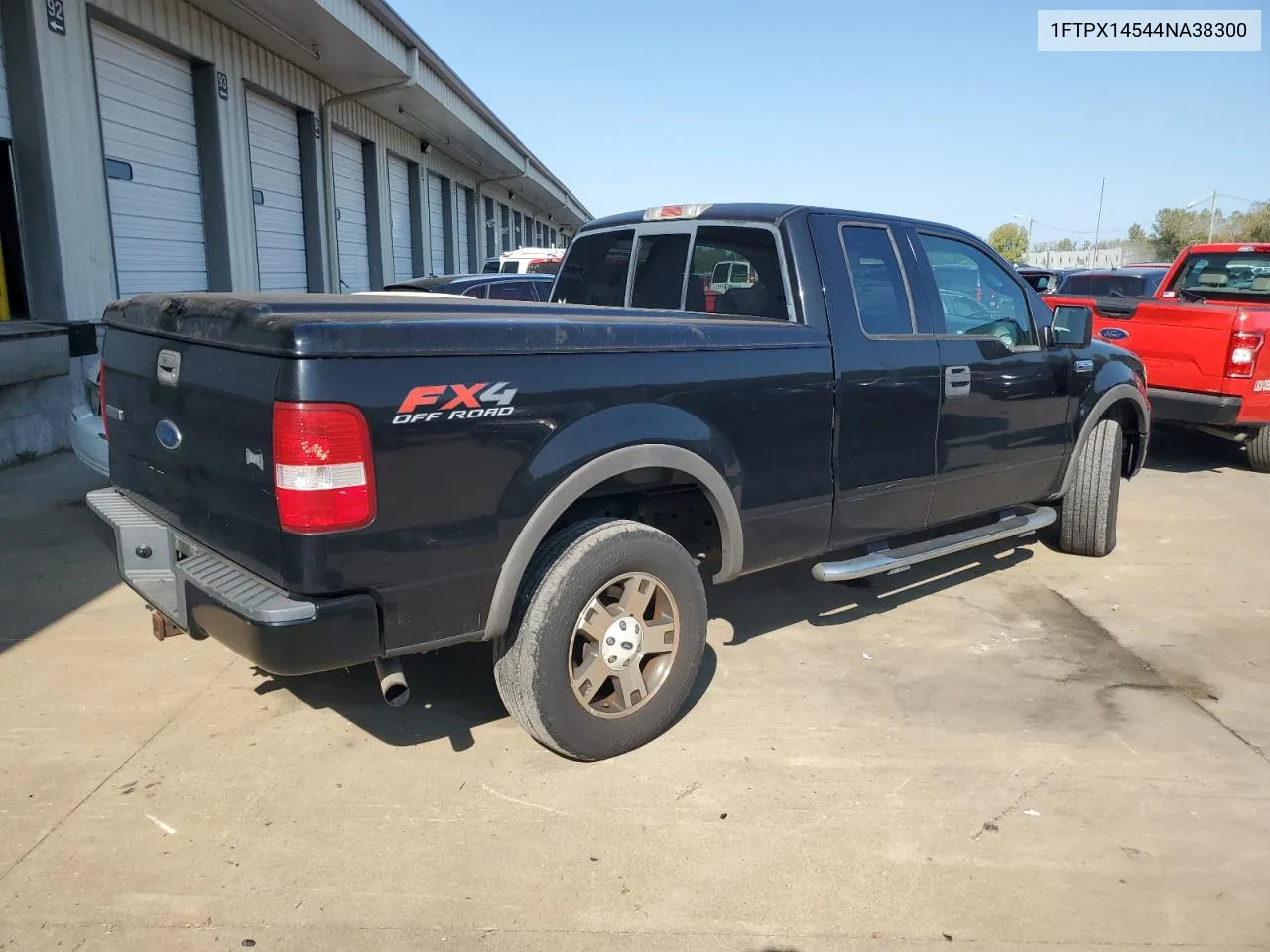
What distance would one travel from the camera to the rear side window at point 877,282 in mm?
4215

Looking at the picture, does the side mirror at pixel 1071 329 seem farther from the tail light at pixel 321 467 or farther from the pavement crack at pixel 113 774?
the pavement crack at pixel 113 774

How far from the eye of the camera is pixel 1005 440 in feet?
16.0

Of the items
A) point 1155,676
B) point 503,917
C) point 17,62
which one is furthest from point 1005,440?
point 17,62

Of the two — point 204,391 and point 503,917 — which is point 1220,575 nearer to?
point 503,917

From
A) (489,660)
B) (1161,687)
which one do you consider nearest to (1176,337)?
(1161,687)

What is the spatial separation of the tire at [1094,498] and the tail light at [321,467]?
14.4 ft

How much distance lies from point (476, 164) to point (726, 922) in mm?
25685

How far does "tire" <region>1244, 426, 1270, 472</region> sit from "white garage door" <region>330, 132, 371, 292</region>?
1341 cm

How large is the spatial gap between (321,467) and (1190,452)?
996cm

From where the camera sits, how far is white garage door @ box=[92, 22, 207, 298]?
9938 mm

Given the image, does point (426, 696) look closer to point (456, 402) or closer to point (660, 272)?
point (456, 402)

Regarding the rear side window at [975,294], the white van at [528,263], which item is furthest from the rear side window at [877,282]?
the white van at [528,263]

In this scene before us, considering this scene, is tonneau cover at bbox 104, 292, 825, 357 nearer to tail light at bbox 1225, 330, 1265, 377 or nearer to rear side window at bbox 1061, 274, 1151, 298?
tail light at bbox 1225, 330, 1265, 377

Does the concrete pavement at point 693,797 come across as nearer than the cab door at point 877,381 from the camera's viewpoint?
Yes
